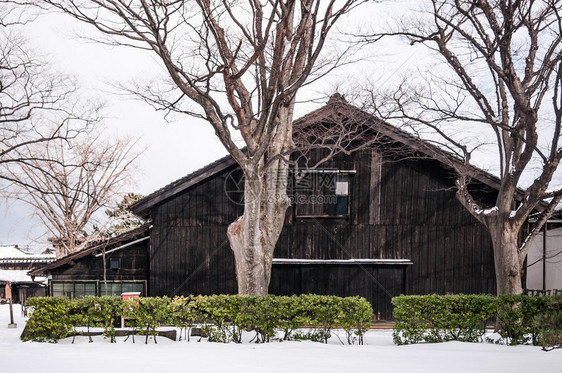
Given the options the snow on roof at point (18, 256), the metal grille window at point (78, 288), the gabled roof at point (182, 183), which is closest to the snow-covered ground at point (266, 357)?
the gabled roof at point (182, 183)

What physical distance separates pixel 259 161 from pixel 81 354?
648cm

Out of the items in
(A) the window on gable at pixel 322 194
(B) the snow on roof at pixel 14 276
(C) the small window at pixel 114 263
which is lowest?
(B) the snow on roof at pixel 14 276

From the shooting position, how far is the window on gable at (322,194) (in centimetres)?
1781

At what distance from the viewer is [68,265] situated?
18703 mm

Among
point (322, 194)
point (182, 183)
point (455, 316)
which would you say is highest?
point (182, 183)

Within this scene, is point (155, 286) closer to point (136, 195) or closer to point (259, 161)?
point (259, 161)

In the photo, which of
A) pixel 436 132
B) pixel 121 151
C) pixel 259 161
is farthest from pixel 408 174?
pixel 121 151

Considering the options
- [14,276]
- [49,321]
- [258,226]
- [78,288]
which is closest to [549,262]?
[258,226]

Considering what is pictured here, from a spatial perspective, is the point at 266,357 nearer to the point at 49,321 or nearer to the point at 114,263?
the point at 49,321

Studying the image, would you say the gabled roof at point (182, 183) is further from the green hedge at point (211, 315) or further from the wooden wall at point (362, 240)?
the green hedge at point (211, 315)

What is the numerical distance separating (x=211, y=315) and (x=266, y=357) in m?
2.42

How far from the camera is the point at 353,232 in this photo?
17.9m

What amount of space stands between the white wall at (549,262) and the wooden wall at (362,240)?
707 centimetres

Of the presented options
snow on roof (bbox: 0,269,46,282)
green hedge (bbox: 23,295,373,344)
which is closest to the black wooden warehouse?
green hedge (bbox: 23,295,373,344)
